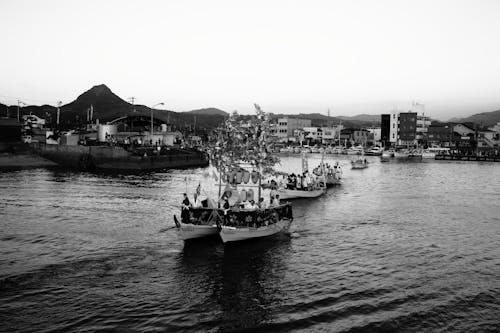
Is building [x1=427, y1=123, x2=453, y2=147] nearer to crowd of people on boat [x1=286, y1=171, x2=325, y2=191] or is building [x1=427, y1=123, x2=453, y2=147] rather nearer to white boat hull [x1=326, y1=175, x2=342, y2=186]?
white boat hull [x1=326, y1=175, x2=342, y2=186]

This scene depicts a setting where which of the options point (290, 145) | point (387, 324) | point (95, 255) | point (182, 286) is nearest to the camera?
point (387, 324)

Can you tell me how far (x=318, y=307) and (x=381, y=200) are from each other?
3170cm

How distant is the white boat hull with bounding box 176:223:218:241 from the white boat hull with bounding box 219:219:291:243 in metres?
1.36

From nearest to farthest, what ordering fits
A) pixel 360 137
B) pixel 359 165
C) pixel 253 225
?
pixel 253 225 < pixel 359 165 < pixel 360 137

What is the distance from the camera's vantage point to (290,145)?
7357 inches

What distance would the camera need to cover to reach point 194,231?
2492cm

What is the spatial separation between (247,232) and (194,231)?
3.09m

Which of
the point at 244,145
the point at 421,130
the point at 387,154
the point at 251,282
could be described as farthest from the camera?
the point at 421,130

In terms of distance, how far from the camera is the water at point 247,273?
1562 centimetres

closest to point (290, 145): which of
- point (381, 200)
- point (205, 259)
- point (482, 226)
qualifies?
point (381, 200)

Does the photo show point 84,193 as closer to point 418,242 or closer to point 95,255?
point 95,255

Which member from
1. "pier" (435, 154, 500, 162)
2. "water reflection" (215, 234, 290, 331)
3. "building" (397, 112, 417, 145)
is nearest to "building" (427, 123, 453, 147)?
"building" (397, 112, 417, 145)

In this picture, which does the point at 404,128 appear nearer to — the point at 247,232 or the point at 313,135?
the point at 313,135

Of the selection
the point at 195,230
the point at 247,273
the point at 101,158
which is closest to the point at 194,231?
the point at 195,230
